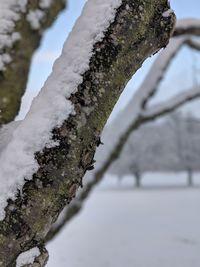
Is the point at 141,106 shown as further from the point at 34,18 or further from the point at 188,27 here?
the point at 34,18

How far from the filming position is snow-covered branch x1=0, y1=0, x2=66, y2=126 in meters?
1.27

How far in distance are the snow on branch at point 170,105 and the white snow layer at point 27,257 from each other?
2.68 meters

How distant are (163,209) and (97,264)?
14.7 metres

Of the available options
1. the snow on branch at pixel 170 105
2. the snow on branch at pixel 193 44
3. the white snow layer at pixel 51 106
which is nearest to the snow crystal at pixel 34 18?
the white snow layer at pixel 51 106

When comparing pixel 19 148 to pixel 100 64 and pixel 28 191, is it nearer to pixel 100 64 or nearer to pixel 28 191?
pixel 28 191

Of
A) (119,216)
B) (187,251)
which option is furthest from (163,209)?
(187,251)

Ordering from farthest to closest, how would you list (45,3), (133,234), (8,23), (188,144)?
(188,144) < (133,234) < (45,3) < (8,23)

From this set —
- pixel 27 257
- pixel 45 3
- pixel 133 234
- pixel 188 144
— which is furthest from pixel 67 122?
pixel 188 144

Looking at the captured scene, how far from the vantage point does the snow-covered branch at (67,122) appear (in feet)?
A: 3.48

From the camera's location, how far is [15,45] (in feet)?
4.21

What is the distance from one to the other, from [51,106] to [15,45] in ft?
0.93

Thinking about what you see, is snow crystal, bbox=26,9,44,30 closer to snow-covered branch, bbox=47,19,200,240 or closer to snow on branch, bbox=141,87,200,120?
snow-covered branch, bbox=47,19,200,240

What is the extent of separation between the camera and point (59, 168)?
3.53 ft

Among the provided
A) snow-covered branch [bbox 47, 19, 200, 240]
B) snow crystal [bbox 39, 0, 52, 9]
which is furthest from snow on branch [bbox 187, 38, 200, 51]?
snow crystal [bbox 39, 0, 52, 9]
